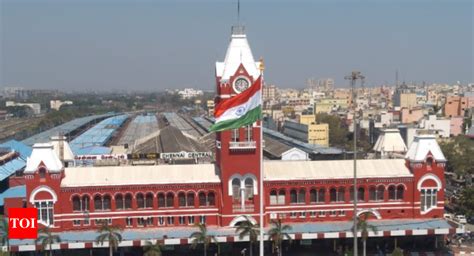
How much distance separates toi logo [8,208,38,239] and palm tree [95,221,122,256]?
6.69 m

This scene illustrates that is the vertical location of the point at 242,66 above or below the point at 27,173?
above

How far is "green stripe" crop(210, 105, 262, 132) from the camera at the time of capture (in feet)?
96.9

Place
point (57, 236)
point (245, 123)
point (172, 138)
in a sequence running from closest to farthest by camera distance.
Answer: point (245, 123) → point (57, 236) → point (172, 138)

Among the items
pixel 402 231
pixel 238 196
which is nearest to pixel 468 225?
pixel 402 231

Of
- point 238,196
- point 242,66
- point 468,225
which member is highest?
point 242,66

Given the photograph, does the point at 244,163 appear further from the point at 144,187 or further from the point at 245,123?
the point at 245,123

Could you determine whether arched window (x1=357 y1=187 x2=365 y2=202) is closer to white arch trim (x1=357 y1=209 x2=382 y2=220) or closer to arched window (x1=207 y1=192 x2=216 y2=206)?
white arch trim (x1=357 y1=209 x2=382 y2=220)

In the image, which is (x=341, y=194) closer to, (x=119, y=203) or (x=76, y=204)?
(x=119, y=203)

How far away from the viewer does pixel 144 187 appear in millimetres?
46500

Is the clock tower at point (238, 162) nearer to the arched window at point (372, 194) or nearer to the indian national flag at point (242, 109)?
the arched window at point (372, 194)

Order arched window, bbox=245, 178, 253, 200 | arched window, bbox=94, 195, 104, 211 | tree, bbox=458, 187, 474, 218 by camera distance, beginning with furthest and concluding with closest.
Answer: tree, bbox=458, 187, 474, 218 → arched window, bbox=245, 178, 253, 200 → arched window, bbox=94, 195, 104, 211

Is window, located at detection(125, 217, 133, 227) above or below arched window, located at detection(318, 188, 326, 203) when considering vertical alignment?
below

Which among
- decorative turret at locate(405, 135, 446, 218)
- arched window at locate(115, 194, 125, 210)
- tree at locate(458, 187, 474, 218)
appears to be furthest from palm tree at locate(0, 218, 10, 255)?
tree at locate(458, 187, 474, 218)

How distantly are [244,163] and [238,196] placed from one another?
8.83 ft
